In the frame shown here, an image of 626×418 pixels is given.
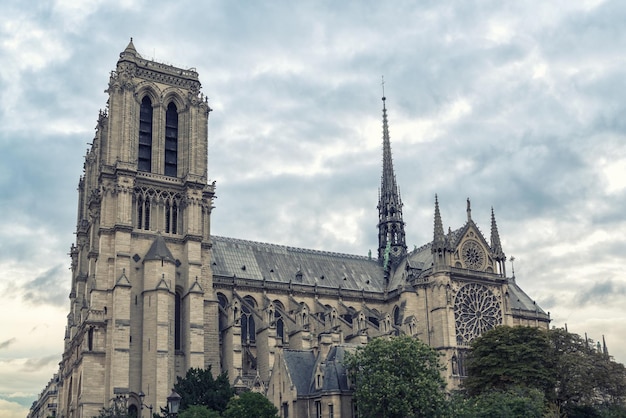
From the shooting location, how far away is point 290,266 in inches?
3984

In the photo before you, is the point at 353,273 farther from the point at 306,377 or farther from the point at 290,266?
the point at 306,377

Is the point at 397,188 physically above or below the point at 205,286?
above

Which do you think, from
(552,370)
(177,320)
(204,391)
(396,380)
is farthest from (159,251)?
(552,370)

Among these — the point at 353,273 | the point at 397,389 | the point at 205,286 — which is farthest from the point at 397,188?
the point at 397,389

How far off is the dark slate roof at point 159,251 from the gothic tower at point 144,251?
0.13 m

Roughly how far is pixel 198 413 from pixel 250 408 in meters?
3.91

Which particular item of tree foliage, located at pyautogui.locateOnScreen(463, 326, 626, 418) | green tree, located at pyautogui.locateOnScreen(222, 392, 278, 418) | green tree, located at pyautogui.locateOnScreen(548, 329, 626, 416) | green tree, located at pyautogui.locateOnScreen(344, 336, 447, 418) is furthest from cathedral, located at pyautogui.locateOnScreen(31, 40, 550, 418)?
green tree, located at pyautogui.locateOnScreen(548, 329, 626, 416)

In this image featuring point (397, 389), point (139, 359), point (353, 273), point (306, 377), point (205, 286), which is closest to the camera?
point (397, 389)

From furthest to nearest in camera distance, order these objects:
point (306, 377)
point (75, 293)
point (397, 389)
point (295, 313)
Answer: point (75, 293)
point (295, 313)
point (306, 377)
point (397, 389)

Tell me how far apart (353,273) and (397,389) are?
48604 mm

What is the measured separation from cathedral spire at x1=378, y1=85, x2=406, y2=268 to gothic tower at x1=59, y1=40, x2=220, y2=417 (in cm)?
3418

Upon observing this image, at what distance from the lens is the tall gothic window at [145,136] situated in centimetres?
8612

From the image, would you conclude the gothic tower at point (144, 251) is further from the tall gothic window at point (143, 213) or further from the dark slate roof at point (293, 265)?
the dark slate roof at point (293, 265)

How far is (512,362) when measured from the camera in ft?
244
